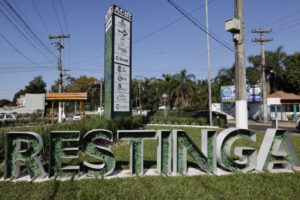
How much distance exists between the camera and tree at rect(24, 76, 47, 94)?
64.7 meters

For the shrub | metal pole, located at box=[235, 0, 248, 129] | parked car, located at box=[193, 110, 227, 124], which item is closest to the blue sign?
parked car, located at box=[193, 110, 227, 124]

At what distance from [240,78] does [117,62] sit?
797 cm

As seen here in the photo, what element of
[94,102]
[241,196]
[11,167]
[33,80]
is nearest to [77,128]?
[11,167]

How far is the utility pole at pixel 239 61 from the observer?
19.1ft

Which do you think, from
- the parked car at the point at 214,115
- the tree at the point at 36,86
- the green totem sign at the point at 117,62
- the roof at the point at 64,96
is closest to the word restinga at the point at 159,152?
the green totem sign at the point at 117,62

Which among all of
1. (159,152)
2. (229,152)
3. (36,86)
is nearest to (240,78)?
(229,152)

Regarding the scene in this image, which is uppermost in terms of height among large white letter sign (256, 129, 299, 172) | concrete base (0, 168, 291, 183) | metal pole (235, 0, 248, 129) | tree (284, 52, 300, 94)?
tree (284, 52, 300, 94)

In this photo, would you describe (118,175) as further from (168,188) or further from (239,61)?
(239,61)

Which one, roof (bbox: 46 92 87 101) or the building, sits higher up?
roof (bbox: 46 92 87 101)

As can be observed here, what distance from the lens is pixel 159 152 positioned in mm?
4551

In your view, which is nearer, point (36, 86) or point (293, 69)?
point (293, 69)

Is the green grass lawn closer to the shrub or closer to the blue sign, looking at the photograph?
the shrub

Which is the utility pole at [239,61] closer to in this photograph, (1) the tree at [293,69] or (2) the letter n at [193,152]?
(2) the letter n at [193,152]

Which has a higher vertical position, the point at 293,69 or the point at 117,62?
the point at 293,69
